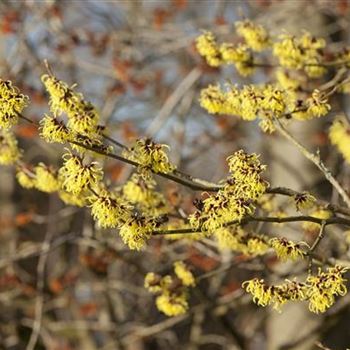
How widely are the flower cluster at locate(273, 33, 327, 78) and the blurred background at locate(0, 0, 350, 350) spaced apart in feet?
2.35

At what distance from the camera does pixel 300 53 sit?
10.6 ft

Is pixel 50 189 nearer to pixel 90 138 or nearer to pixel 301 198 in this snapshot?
pixel 90 138

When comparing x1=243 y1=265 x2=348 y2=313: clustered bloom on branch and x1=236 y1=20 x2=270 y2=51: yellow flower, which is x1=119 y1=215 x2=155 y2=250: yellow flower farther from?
x1=236 y1=20 x2=270 y2=51: yellow flower

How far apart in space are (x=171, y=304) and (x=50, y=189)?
2.50 ft

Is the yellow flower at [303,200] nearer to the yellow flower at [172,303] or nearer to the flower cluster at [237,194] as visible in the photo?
the flower cluster at [237,194]

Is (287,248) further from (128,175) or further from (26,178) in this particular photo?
(128,175)

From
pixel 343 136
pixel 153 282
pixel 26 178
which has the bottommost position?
pixel 153 282

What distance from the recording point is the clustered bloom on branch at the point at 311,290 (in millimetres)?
2242

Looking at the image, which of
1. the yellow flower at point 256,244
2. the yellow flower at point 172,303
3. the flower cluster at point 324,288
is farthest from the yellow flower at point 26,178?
the flower cluster at point 324,288

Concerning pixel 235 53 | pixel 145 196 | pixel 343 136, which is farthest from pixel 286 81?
pixel 145 196

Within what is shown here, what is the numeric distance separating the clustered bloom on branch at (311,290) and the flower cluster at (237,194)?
0.25 m

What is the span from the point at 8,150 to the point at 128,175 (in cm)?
170

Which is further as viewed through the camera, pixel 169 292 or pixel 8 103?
pixel 169 292

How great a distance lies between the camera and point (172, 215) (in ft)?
9.11
